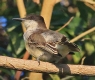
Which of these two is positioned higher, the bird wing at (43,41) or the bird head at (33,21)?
the bird head at (33,21)

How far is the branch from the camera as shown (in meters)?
2.71

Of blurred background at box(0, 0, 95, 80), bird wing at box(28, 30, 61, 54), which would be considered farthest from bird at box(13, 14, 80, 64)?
blurred background at box(0, 0, 95, 80)

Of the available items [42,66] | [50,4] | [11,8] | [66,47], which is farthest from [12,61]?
[11,8]

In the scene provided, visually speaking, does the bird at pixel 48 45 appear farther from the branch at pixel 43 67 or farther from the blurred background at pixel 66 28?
the blurred background at pixel 66 28

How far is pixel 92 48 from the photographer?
363cm

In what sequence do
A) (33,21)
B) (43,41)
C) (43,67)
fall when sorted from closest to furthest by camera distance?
(43,67), (43,41), (33,21)

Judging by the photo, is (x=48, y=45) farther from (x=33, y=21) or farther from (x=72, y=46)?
(x=33, y=21)

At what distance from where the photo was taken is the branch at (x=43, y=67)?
8.87 feet

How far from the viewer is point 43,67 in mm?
2771

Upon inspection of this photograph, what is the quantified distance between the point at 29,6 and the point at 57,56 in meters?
0.89

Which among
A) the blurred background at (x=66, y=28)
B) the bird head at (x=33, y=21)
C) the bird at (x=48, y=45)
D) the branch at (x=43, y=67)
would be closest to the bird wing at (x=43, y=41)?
the bird at (x=48, y=45)

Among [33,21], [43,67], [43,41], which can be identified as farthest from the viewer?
[33,21]

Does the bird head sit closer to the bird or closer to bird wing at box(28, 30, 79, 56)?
the bird

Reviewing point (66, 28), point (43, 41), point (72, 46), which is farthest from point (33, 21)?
point (72, 46)
